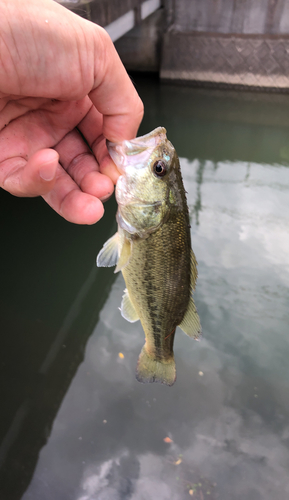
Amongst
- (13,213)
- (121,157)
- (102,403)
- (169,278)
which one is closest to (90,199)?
(121,157)

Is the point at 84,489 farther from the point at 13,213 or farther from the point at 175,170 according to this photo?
the point at 13,213

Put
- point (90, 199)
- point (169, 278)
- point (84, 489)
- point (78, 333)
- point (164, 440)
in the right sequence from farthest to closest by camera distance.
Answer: point (78, 333) → point (164, 440) → point (84, 489) → point (169, 278) → point (90, 199)

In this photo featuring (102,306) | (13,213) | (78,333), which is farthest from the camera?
(13,213)

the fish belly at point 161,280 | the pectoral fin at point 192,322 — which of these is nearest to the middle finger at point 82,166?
the fish belly at point 161,280

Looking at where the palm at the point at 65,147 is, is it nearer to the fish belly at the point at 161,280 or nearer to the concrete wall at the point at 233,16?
the fish belly at the point at 161,280

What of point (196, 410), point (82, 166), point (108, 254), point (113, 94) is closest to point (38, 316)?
point (196, 410)
